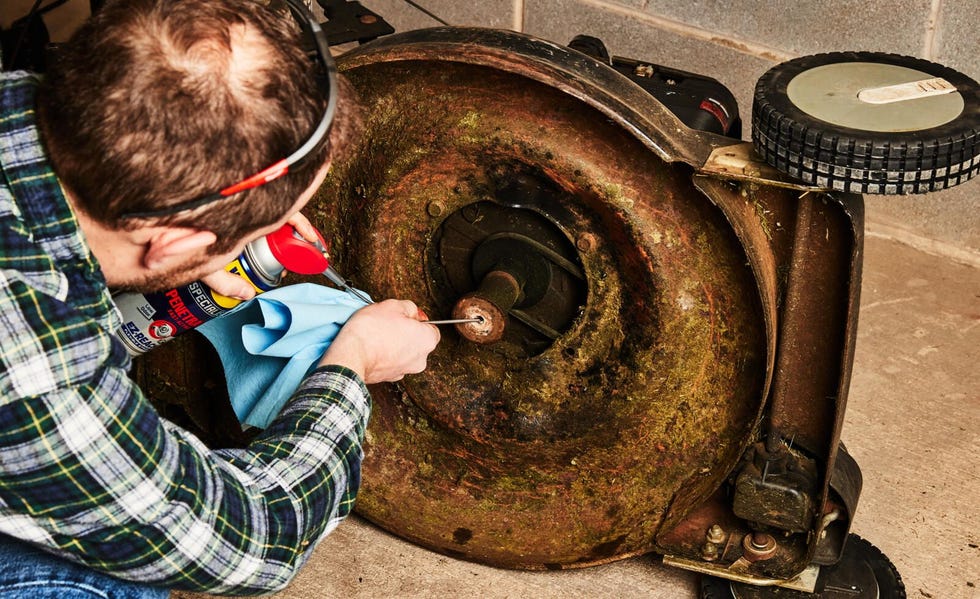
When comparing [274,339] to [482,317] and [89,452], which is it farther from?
[89,452]

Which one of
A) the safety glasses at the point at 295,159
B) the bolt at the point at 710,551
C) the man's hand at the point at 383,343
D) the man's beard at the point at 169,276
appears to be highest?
the safety glasses at the point at 295,159

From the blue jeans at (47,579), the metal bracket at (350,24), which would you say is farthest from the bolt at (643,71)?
the blue jeans at (47,579)

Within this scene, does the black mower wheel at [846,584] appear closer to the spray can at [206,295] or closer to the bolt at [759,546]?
the bolt at [759,546]

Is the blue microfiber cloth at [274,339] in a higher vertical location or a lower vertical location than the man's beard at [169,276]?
lower

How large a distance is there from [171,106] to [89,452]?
0.37 metres

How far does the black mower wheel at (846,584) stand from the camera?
197 centimetres

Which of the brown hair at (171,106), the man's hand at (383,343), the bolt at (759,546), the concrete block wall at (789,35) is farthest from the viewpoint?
the concrete block wall at (789,35)

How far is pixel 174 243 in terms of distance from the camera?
48.2 inches

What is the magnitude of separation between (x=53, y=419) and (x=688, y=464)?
3.44 ft

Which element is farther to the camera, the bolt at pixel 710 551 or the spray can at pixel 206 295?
the bolt at pixel 710 551

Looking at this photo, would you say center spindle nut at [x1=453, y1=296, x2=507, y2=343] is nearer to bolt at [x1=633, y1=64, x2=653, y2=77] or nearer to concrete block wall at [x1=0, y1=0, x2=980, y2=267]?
bolt at [x1=633, y1=64, x2=653, y2=77]

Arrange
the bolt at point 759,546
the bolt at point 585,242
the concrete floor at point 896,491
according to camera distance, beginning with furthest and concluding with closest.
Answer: the concrete floor at point 896,491
the bolt at point 759,546
the bolt at point 585,242

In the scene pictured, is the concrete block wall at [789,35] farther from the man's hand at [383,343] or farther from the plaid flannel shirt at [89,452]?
the plaid flannel shirt at [89,452]

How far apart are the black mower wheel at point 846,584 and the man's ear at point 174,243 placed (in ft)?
3.93
